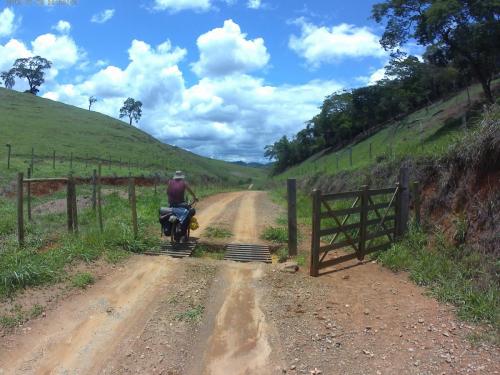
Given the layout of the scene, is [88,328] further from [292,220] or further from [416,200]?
[416,200]

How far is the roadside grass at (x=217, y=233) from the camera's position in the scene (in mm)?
12609

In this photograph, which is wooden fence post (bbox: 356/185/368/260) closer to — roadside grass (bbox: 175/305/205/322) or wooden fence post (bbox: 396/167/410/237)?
wooden fence post (bbox: 396/167/410/237)

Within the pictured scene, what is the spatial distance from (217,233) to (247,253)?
2.35 m

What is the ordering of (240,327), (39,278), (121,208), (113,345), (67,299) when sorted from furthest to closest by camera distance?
(121,208), (39,278), (67,299), (240,327), (113,345)

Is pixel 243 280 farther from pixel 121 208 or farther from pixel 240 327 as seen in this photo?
pixel 121 208

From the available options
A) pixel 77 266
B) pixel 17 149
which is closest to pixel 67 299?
pixel 77 266

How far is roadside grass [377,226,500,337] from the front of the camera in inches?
255

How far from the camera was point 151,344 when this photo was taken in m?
5.73

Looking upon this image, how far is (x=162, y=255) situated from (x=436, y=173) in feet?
22.2

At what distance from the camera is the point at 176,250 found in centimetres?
1052

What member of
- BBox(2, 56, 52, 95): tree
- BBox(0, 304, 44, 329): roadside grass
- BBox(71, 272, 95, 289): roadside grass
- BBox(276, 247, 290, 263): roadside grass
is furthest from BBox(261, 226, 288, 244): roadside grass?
BBox(2, 56, 52, 95): tree

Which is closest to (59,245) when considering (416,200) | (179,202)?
(179,202)

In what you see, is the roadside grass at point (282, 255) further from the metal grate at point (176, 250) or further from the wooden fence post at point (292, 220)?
the metal grate at point (176, 250)

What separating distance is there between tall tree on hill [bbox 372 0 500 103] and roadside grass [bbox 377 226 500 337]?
2008 centimetres
